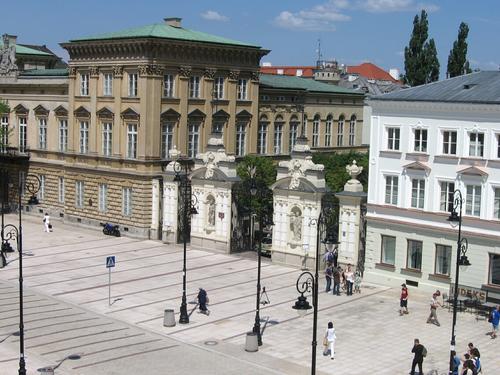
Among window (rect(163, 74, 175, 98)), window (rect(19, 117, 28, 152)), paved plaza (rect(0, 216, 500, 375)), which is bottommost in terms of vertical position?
paved plaza (rect(0, 216, 500, 375))

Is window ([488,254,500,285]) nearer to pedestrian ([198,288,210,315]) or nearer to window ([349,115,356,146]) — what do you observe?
pedestrian ([198,288,210,315])

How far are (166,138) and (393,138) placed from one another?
22.7 metres

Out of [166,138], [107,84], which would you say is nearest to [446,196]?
[166,138]

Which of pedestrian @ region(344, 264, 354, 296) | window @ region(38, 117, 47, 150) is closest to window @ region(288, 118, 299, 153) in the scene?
window @ region(38, 117, 47, 150)

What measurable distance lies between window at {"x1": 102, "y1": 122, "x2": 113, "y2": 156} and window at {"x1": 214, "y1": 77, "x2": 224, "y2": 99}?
348 inches

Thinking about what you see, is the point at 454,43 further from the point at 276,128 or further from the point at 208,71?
the point at 208,71

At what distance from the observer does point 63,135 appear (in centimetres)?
7225

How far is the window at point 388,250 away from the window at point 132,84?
2521cm

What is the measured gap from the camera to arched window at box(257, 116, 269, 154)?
7475cm

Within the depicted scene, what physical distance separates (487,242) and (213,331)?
14.6 metres

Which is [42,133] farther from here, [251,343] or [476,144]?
[251,343]

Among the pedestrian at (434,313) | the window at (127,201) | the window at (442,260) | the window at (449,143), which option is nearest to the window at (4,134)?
the window at (127,201)

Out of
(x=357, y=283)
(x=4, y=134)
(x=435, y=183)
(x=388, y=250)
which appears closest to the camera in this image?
(x=435, y=183)

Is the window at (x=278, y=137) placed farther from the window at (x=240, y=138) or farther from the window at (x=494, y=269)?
the window at (x=494, y=269)
